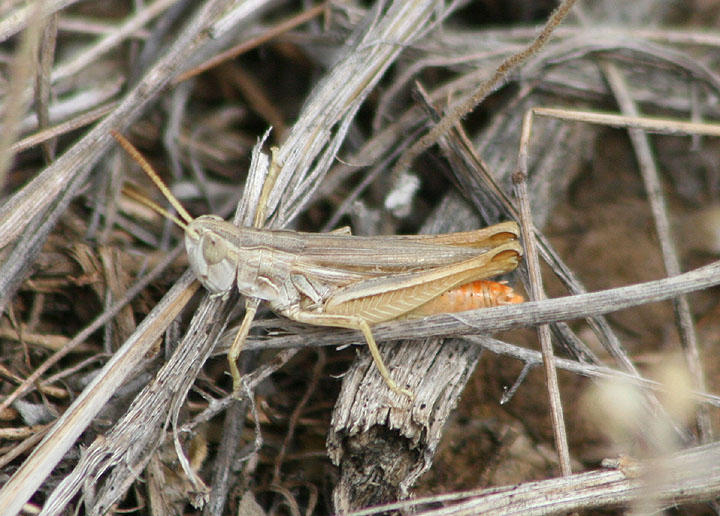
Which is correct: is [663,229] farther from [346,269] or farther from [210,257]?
[210,257]

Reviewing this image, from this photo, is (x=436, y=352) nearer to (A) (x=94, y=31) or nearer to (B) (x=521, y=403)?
(B) (x=521, y=403)

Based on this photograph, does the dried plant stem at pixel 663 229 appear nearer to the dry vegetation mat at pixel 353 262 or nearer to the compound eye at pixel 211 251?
the dry vegetation mat at pixel 353 262

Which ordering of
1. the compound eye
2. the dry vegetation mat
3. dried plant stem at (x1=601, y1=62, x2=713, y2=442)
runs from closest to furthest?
the dry vegetation mat → the compound eye → dried plant stem at (x1=601, y1=62, x2=713, y2=442)

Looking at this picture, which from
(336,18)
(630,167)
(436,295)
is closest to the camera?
(436,295)

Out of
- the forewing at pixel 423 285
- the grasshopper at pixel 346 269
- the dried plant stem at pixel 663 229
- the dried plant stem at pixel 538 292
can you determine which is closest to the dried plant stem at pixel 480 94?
the dried plant stem at pixel 538 292

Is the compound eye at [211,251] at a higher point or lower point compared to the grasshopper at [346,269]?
lower

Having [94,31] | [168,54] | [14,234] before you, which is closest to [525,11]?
[168,54]

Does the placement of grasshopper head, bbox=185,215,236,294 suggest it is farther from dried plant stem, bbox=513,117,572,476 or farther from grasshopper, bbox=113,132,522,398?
dried plant stem, bbox=513,117,572,476

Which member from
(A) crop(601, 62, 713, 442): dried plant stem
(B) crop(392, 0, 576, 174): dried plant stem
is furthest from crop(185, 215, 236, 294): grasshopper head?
(A) crop(601, 62, 713, 442): dried plant stem
